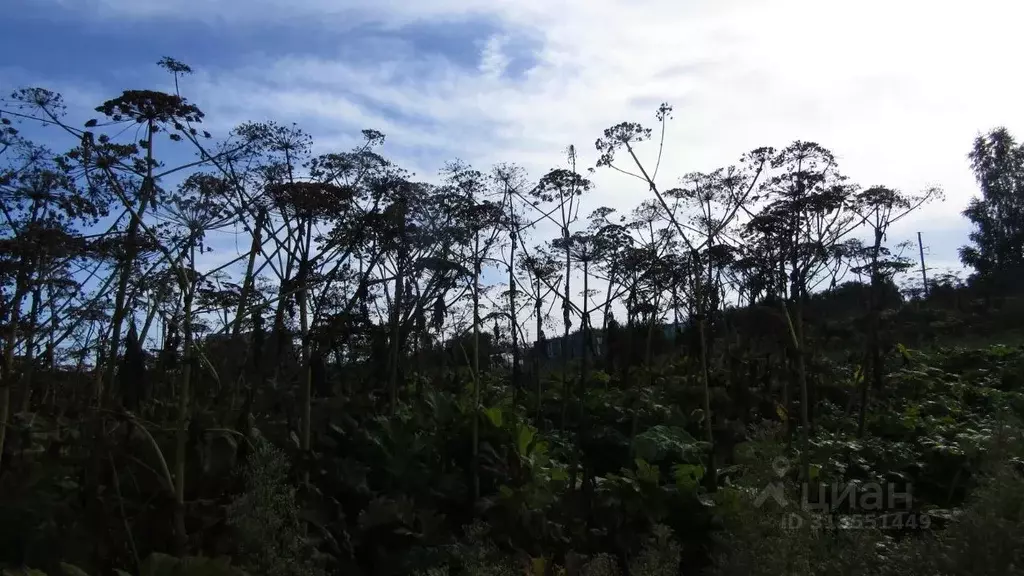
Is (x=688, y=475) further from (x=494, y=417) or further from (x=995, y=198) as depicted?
(x=995, y=198)

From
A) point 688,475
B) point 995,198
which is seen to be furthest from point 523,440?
point 995,198

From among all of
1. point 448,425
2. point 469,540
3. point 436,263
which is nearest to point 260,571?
point 469,540

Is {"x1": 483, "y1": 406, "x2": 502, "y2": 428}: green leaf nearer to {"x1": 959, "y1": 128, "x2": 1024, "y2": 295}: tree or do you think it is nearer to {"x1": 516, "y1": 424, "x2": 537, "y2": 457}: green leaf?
{"x1": 516, "y1": 424, "x2": 537, "y2": 457}: green leaf

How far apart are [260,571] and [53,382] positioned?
899 centimetres

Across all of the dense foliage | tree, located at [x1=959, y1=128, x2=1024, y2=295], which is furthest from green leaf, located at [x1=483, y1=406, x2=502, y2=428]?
tree, located at [x1=959, y1=128, x2=1024, y2=295]

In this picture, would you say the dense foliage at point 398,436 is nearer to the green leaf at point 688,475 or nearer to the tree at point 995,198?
the green leaf at point 688,475

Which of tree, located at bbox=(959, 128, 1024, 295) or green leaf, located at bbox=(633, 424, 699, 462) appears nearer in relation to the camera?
green leaf, located at bbox=(633, 424, 699, 462)

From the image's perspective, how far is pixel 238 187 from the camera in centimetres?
890

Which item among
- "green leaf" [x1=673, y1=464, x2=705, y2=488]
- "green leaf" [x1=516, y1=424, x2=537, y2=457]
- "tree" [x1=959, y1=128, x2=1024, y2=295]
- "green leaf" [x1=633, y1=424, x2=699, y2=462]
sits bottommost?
"green leaf" [x1=673, y1=464, x2=705, y2=488]

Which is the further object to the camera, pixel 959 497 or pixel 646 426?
pixel 646 426

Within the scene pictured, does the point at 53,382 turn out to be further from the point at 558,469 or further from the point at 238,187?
the point at 558,469

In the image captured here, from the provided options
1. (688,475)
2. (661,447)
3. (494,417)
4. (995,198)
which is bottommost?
(688,475)

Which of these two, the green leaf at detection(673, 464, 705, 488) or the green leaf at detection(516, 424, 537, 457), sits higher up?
the green leaf at detection(516, 424, 537, 457)

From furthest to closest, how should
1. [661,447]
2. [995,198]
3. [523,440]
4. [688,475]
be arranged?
1. [995,198]
2. [661,447]
3. [523,440]
4. [688,475]
